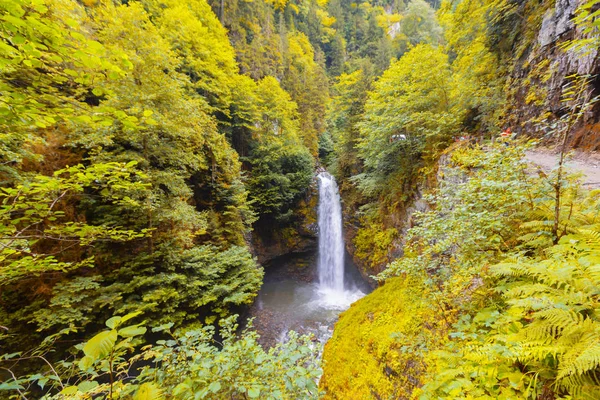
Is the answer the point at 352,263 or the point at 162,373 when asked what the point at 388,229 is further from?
the point at 162,373

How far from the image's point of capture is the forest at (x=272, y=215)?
148cm

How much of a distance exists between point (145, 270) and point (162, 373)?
4031mm

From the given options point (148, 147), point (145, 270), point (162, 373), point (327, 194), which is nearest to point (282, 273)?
point (327, 194)

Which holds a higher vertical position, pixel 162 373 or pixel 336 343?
pixel 162 373

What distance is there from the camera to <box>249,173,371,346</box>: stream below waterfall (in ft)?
29.6

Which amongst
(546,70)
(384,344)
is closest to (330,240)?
(384,344)

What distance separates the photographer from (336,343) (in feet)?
14.4

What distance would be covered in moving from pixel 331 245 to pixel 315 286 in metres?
2.54

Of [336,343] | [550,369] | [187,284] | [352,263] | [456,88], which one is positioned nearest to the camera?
[550,369]

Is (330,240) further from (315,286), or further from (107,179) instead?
(107,179)

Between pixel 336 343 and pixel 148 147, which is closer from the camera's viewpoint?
pixel 336 343

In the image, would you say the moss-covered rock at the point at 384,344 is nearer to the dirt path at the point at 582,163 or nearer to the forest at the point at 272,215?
the forest at the point at 272,215

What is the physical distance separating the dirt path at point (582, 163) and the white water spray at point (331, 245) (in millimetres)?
9221

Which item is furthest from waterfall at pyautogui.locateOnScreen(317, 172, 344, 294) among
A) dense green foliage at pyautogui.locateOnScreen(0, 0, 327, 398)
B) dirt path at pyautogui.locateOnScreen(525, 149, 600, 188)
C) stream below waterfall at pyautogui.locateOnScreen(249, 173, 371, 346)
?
dirt path at pyautogui.locateOnScreen(525, 149, 600, 188)
